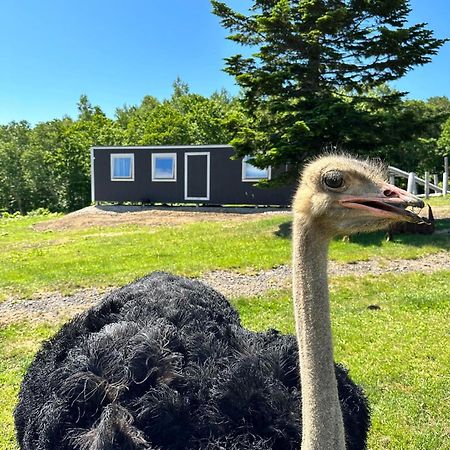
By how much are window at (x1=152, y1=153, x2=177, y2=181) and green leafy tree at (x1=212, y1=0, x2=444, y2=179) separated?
8.66m

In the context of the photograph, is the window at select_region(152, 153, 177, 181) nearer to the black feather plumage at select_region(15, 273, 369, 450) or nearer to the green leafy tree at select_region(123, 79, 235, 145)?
the green leafy tree at select_region(123, 79, 235, 145)

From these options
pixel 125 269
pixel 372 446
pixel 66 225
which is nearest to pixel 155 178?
pixel 66 225

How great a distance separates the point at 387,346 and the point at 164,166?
16.4 metres

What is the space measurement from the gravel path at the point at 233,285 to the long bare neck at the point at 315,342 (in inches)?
184

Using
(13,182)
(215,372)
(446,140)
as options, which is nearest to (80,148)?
(13,182)

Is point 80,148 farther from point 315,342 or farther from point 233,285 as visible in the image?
point 315,342

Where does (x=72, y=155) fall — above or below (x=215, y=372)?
above

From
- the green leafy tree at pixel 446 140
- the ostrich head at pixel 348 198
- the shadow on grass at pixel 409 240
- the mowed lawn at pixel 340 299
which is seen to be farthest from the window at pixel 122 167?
the ostrich head at pixel 348 198

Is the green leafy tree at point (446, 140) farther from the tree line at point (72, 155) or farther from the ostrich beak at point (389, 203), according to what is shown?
the ostrich beak at point (389, 203)

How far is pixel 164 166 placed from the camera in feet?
66.4

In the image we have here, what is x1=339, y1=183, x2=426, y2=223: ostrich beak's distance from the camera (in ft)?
5.02

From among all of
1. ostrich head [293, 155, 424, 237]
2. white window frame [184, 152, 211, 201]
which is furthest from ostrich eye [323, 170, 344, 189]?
white window frame [184, 152, 211, 201]

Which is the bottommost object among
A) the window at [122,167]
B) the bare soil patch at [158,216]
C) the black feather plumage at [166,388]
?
the bare soil patch at [158,216]

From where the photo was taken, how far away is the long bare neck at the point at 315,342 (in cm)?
151
